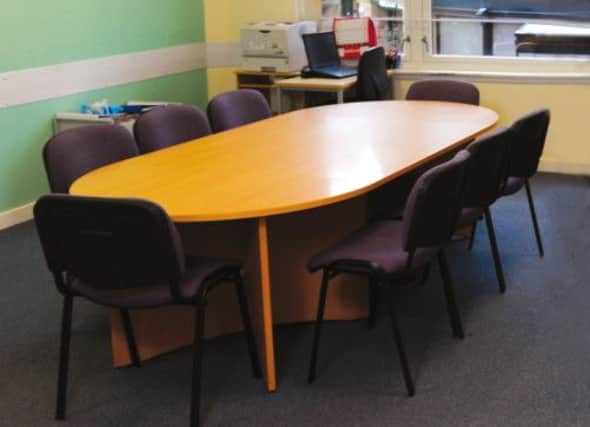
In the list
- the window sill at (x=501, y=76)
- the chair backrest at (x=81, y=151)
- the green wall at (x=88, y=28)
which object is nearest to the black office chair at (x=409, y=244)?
→ the chair backrest at (x=81, y=151)

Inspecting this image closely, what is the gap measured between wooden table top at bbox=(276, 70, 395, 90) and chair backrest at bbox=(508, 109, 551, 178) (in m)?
1.81

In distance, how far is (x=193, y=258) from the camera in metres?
2.78

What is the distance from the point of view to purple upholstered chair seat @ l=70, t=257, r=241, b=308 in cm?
250

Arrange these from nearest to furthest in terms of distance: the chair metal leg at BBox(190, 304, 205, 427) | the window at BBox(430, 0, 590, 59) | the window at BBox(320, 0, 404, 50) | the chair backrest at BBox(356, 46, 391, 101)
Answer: the chair metal leg at BBox(190, 304, 205, 427) < the chair backrest at BBox(356, 46, 391, 101) < the window at BBox(430, 0, 590, 59) < the window at BBox(320, 0, 404, 50)

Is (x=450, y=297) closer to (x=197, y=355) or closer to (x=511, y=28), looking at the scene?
(x=197, y=355)

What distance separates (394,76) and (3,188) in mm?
→ 2843

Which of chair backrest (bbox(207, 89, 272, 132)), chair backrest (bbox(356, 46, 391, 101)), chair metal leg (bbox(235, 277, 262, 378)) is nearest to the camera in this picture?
chair metal leg (bbox(235, 277, 262, 378))

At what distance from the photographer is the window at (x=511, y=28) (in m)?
5.50

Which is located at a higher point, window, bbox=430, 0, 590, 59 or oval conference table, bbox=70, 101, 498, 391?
window, bbox=430, 0, 590, 59

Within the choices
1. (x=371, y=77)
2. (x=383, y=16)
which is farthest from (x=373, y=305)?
(x=383, y=16)

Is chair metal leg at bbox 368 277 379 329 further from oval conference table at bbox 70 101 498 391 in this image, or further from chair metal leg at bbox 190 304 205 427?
chair metal leg at bbox 190 304 205 427

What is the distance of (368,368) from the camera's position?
9.68 feet

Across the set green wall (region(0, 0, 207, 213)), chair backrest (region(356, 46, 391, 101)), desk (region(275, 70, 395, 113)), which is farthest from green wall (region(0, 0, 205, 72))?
chair backrest (region(356, 46, 391, 101))

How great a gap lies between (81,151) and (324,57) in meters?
2.85
